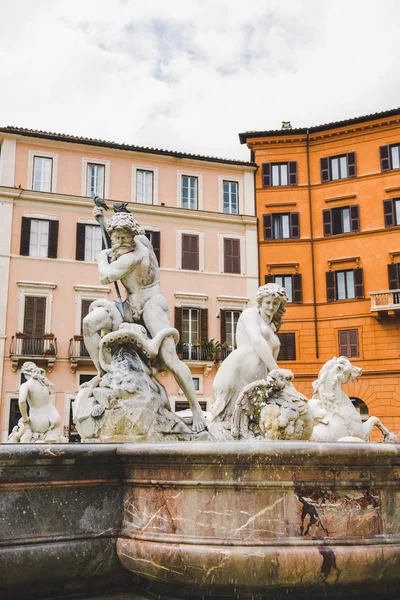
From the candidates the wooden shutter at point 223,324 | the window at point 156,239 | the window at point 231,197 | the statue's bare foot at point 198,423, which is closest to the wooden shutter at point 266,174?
the window at point 231,197

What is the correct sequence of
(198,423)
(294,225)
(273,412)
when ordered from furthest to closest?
(294,225) → (198,423) → (273,412)

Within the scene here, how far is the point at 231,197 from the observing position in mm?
31547

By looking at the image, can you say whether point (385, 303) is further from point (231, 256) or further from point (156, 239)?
point (156, 239)

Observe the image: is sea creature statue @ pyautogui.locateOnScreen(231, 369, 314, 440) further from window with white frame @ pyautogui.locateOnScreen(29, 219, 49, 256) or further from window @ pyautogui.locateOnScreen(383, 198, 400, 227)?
window @ pyautogui.locateOnScreen(383, 198, 400, 227)

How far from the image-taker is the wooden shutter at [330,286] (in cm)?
2944

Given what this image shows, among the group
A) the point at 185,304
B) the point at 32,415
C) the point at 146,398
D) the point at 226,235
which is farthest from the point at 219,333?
the point at 146,398

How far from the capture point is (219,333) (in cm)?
2922

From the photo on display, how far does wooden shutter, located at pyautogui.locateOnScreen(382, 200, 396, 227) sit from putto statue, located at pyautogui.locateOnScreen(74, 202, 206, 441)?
992 inches

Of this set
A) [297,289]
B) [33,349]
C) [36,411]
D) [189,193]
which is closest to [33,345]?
[33,349]

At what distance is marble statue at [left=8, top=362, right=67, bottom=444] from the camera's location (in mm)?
7734

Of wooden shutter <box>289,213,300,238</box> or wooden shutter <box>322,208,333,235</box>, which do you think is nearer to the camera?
wooden shutter <box>322,208,333,235</box>

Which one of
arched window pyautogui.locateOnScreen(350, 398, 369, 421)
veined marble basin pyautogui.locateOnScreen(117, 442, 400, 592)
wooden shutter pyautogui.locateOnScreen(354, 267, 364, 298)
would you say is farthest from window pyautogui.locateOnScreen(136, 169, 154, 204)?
veined marble basin pyautogui.locateOnScreen(117, 442, 400, 592)

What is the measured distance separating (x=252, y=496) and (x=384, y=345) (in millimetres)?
25963

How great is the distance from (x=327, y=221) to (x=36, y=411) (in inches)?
978
